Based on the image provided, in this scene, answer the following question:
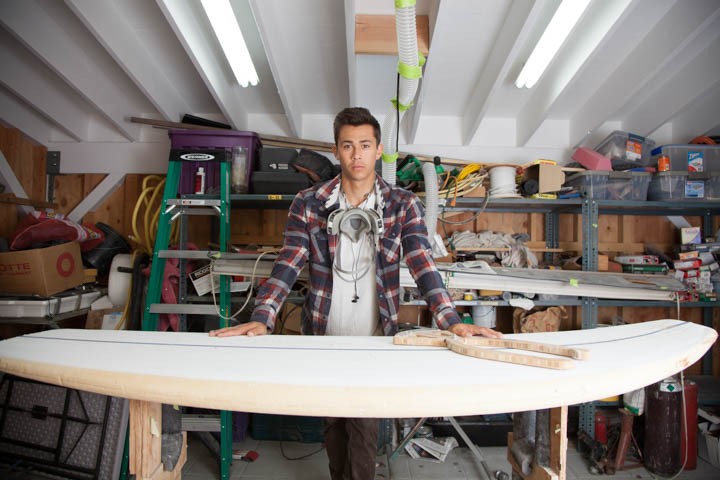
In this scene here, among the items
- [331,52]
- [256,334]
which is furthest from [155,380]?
[331,52]

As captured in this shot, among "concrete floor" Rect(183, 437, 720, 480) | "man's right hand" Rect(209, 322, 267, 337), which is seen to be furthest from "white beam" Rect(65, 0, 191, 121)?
"concrete floor" Rect(183, 437, 720, 480)

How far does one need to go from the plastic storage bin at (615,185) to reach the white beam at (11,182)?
13.2 feet

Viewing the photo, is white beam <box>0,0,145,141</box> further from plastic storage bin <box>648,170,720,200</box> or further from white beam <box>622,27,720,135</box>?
plastic storage bin <box>648,170,720,200</box>

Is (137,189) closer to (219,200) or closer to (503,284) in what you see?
(219,200)

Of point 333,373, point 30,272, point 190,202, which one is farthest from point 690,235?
point 30,272

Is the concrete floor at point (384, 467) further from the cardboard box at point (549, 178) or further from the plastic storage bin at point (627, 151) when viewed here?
the plastic storage bin at point (627, 151)

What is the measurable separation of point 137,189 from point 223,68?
127cm

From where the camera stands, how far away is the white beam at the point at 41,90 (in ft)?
Answer: 6.74

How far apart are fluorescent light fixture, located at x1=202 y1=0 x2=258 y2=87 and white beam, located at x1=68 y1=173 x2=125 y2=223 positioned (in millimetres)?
1452

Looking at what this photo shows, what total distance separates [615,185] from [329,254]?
7.00 ft

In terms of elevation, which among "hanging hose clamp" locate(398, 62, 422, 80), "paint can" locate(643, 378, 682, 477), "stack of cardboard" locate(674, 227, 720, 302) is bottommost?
"paint can" locate(643, 378, 682, 477)

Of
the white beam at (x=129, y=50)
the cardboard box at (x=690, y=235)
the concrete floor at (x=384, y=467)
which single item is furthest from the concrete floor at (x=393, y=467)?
the white beam at (x=129, y=50)

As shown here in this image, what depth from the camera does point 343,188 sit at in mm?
1451

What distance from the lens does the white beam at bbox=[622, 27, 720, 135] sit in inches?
77.2
